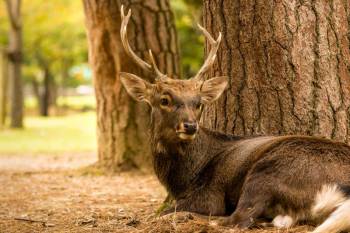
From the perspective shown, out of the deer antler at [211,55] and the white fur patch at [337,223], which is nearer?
the white fur patch at [337,223]

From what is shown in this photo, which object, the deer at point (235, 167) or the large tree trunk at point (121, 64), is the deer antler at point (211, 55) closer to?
the deer at point (235, 167)

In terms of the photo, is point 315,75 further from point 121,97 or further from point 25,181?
point 25,181

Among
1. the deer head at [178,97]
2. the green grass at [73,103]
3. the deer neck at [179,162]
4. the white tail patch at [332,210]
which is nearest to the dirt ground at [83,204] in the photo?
the white tail patch at [332,210]

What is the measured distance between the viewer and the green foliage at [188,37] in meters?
17.3

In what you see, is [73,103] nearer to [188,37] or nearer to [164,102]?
[188,37]

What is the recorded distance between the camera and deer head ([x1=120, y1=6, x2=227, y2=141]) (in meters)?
5.90

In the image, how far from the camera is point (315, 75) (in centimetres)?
627

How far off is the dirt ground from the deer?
0.22 metres

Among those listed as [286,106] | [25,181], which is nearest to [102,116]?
[25,181]

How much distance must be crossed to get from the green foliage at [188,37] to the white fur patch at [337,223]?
487 inches

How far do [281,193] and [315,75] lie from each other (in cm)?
142

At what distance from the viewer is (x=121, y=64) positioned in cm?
1037

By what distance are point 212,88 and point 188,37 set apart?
1155cm

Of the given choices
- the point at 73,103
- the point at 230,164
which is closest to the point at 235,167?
the point at 230,164
